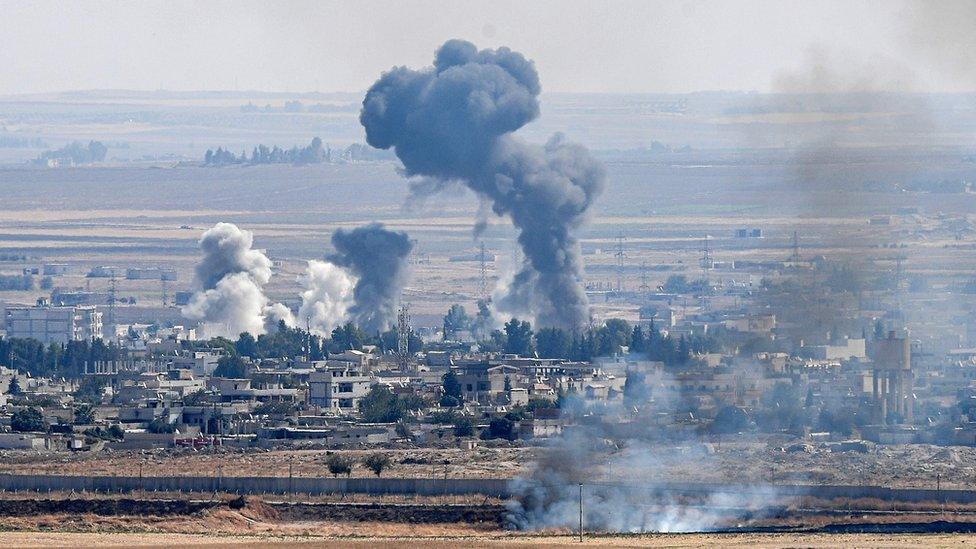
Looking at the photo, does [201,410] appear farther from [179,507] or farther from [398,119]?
[398,119]

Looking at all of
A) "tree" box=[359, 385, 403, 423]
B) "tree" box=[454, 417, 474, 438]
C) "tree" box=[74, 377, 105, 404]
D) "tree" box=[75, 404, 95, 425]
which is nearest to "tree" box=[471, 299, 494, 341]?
"tree" box=[74, 377, 105, 404]

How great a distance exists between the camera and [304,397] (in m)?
121

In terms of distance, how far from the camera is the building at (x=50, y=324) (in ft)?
560

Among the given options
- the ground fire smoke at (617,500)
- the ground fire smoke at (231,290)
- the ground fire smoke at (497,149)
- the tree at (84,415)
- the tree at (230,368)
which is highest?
the ground fire smoke at (497,149)

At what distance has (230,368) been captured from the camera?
434ft

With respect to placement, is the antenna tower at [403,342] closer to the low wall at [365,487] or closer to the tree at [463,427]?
the tree at [463,427]

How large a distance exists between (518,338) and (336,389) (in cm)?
2317

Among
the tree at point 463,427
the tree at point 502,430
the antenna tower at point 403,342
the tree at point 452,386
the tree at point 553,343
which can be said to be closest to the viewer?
the tree at point 502,430

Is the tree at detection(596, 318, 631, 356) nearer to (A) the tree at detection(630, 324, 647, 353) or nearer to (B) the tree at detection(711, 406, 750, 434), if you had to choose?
(A) the tree at detection(630, 324, 647, 353)

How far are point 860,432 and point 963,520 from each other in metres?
27.6

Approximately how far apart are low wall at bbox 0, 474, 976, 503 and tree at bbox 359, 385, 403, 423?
26.8 m

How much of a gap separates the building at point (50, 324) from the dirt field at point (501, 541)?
94955 mm

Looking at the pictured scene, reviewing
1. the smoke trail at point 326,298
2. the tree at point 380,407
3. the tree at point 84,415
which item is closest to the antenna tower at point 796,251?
the tree at point 380,407

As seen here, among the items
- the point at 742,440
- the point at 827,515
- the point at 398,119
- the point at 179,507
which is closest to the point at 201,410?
the point at 742,440
